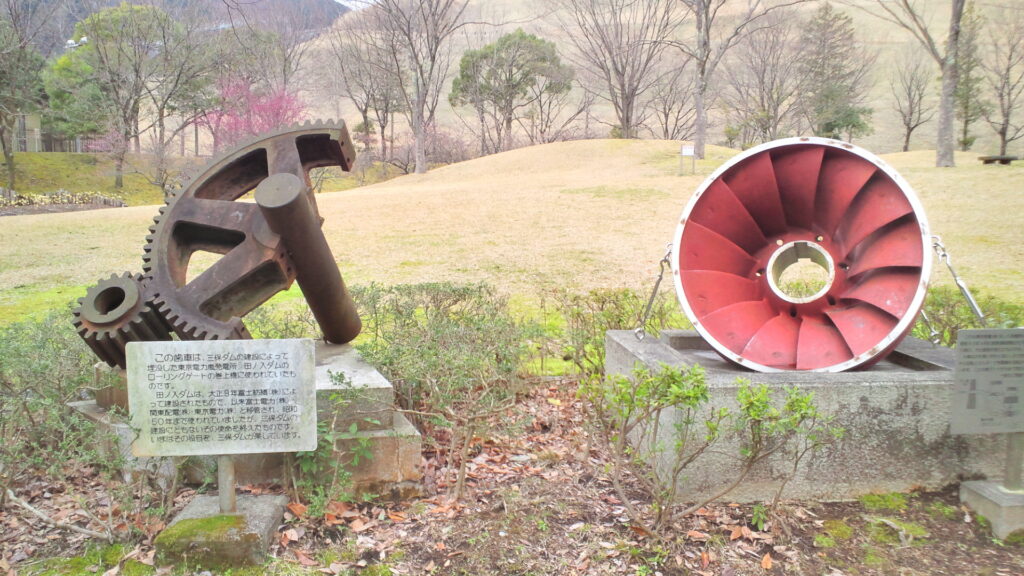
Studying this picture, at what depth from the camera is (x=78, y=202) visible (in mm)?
26266

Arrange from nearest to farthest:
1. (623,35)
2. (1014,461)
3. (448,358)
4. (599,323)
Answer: (1014,461)
(448,358)
(599,323)
(623,35)

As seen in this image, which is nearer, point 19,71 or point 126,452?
point 126,452

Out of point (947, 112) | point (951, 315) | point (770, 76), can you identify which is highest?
point (770, 76)

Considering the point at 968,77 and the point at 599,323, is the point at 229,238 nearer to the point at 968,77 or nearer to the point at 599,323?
the point at 599,323

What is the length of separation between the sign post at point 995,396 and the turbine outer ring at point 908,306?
37 cm

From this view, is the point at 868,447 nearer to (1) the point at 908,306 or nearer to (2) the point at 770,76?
(1) the point at 908,306

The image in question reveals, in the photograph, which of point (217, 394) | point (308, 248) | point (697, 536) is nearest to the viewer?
point (217, 394)

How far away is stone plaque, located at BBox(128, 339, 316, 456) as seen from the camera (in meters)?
3.08

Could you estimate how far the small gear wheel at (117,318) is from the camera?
3715 millimetres

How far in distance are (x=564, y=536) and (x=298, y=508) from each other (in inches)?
56.6

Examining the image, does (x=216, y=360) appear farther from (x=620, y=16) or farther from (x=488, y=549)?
(x=620, y=16)

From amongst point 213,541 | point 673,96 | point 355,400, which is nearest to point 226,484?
point 213,541

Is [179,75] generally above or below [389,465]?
above

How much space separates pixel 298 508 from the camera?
371cm
